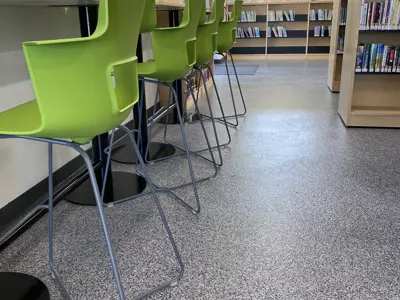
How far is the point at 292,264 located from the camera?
57.6 inches

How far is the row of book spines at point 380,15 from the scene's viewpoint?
301cm

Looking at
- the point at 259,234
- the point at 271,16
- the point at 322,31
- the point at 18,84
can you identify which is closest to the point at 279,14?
the point at 271,16

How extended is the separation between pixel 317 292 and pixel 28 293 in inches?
38.7

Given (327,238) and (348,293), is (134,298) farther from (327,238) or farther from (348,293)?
(327,238)

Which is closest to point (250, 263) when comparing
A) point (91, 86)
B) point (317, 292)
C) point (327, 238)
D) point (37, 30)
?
point (317, 292)

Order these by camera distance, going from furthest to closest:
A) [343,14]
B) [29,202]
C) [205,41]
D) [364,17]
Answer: [343,14] → [364,17] → [205,41] → [29,202]

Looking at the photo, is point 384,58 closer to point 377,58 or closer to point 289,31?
point 377,58

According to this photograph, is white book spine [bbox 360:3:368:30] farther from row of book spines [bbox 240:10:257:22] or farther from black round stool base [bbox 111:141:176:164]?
row of book spines [bbox 240:10:257:22]

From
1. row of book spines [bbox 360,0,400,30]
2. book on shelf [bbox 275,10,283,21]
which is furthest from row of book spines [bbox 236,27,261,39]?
row of book spines [bbox 360,0,400,30]

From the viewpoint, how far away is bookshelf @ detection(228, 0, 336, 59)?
27.3 ft

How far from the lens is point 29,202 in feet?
6.36

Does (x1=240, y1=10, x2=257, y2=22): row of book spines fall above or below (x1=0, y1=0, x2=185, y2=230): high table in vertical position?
above

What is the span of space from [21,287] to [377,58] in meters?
3.00

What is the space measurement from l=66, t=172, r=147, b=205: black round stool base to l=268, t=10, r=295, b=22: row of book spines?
711 cm
